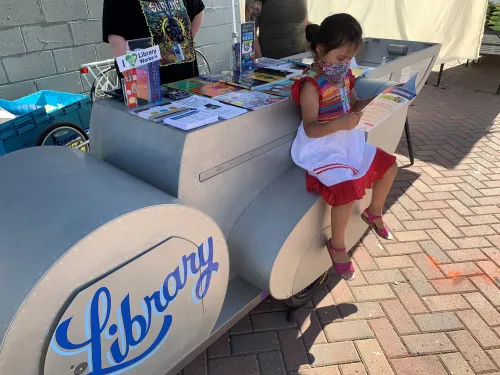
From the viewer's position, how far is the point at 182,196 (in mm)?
1524

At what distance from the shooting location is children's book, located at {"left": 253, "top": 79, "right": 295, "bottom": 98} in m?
1.94

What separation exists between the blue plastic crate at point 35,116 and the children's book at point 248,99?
5.52 feet

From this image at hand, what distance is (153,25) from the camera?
213 centimetres

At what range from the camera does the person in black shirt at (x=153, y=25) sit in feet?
7.04

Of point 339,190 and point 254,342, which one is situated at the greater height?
point 339,190

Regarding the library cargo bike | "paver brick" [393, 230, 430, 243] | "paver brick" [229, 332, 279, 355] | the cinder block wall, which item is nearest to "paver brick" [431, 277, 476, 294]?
"paver brick" [393, 230, 430, 243]

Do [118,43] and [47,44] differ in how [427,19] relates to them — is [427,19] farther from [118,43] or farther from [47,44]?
[118,43]

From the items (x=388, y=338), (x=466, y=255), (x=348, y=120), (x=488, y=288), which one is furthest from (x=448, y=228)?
(x=348, y=120)

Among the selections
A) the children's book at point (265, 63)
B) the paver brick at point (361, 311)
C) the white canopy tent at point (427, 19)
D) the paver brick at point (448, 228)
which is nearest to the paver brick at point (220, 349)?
the paver brick at point (361, 311)

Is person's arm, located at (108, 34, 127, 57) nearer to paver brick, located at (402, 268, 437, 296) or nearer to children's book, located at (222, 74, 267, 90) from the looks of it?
children's book, located at (222, 74, 267, 90)

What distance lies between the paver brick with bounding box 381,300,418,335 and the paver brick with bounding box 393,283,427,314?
1.7 inches

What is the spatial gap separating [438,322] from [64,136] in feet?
9.17

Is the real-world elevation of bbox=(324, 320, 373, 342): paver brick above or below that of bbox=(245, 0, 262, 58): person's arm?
below

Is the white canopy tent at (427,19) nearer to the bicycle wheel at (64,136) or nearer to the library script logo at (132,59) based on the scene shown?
the bicycle wheel at (64,136)
